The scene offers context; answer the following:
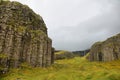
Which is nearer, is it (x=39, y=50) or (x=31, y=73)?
(x=31, y=73)

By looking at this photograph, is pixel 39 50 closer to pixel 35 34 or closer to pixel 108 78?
pixel 35 34

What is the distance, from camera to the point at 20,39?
127 meters

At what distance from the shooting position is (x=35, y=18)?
151625mm

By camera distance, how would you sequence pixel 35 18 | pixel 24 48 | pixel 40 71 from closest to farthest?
pixel 40 71, pixel 24 48, pixel 35 18

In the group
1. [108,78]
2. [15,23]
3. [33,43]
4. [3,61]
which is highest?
[15,23]

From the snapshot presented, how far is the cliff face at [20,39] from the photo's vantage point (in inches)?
Answer: 4790

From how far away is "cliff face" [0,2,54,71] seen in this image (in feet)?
399

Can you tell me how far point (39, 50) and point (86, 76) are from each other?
4747cm

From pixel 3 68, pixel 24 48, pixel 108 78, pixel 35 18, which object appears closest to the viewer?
pixel 108 78

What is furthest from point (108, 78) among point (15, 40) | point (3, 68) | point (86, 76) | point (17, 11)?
point (17, 11)

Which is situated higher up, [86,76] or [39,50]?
[39,50]

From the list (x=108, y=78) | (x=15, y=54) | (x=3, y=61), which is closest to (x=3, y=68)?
(x=3, y=61)

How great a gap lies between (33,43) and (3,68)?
28724 millimetres

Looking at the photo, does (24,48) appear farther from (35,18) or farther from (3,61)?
(35,18)
